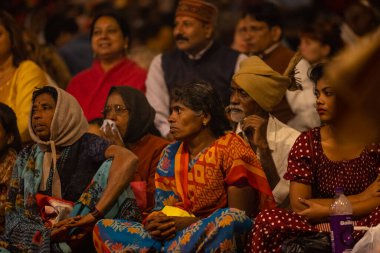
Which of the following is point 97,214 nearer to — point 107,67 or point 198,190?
point 198,190

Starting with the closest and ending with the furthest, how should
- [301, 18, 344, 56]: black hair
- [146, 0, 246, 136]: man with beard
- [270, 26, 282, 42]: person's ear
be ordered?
[146, 0, 246, 136]: man with beard
[270, 26, 282, 42]: person's ear
[301, 18, 344, 56]: black hair

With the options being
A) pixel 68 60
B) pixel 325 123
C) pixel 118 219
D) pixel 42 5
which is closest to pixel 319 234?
pixel 325 123

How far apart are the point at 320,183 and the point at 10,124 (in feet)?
6.73

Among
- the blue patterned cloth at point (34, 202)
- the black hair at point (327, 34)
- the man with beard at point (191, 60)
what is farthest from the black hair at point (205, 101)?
the black hair at point (327, 34)

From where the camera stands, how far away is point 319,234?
5039 millimetres

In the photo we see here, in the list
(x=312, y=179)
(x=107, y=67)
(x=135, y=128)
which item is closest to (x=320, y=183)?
(x=312, y=179)

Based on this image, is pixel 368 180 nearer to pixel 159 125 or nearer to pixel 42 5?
pixel 159 125

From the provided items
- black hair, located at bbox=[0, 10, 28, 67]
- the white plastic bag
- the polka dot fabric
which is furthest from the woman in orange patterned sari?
black hair, located at bbox=[0, 10, 28, 67]

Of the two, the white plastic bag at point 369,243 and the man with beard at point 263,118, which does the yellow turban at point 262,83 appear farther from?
the white plastic bag at point 369,243

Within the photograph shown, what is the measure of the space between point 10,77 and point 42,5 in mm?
4677

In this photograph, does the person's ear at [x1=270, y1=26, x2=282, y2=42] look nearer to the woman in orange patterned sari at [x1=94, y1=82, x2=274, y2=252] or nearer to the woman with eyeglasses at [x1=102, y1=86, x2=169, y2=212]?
the woman with eyeglasses at [x1=102, y1=86, x2=169, y2=212]

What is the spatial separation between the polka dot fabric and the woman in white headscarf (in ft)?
3.08

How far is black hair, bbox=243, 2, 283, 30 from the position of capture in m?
Result: 7.51

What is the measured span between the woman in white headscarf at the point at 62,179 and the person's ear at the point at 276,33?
203 centimetres
